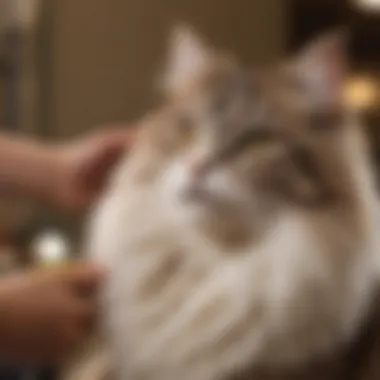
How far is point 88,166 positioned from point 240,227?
0.21 meters

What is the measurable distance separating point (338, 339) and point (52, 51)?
4.59 ft

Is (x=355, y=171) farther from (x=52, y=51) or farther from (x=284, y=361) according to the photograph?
(x=52, y=51)

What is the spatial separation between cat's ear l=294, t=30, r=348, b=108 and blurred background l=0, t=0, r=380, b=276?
3.43 ft

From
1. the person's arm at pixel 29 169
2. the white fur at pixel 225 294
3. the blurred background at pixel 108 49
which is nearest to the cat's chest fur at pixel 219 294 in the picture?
the white fur at pixel 225 294

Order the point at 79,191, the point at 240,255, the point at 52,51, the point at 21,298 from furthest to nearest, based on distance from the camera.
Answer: the point at 52,51 → the point at 79,191 → the point at 240,255 → the point at 21,298

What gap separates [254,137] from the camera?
38.7 inches

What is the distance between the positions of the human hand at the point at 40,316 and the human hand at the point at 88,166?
0.20 metres

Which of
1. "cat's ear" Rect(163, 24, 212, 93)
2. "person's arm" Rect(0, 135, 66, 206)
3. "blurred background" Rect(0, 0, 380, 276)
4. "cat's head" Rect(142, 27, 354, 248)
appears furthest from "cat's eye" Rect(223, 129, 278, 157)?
"blurred background" Rect(0, 0, 380, 276)

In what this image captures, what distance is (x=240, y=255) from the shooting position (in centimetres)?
95

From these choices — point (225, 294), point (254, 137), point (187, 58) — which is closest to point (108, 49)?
point (187, 58)

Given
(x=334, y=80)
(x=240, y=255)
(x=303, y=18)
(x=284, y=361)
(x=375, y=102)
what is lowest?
(x=284, y=361)

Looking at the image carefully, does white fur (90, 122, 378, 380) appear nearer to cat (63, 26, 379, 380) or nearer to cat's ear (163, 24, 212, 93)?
cat (63, 26, 379, 380)

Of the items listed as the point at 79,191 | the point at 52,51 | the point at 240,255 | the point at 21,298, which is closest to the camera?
the point at 21,298

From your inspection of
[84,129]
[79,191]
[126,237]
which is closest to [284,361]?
[126,237]
